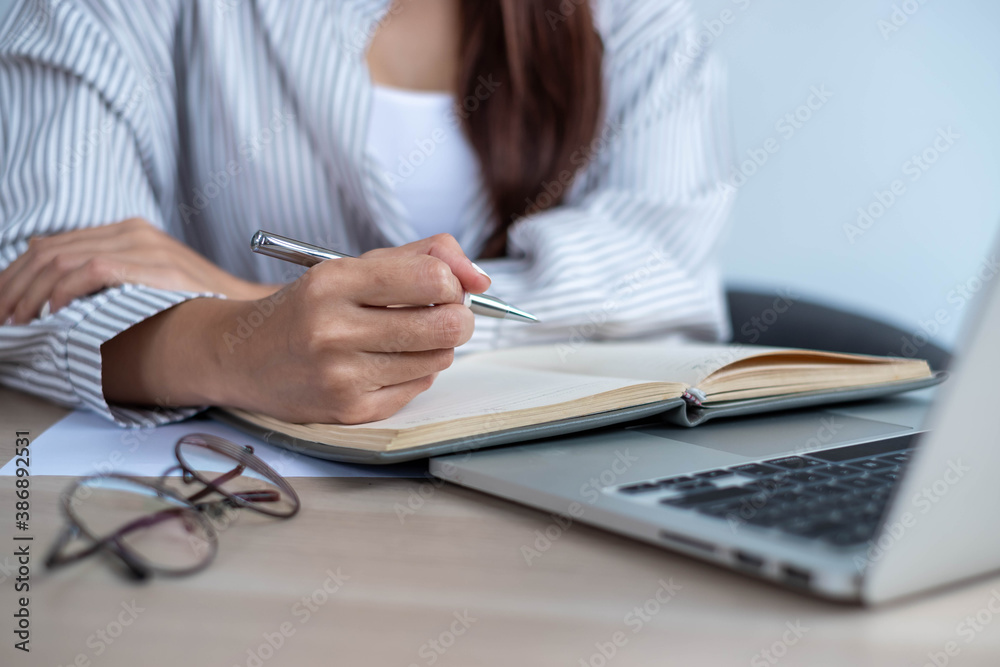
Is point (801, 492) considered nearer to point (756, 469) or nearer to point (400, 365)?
point (756, 469)

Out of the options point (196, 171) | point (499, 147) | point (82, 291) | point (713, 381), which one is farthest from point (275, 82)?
point (713, 381)

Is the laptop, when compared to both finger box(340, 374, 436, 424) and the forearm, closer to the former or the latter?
finger box(340, 374, 436, 424)

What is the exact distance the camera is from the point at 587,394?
1.70 ft

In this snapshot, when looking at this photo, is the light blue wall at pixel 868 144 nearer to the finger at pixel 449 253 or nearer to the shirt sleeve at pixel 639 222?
the shirt sleeve at pixel 639 222

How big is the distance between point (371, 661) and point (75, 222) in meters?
0.68

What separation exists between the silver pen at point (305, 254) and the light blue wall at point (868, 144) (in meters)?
1.31

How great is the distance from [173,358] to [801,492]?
0.48m

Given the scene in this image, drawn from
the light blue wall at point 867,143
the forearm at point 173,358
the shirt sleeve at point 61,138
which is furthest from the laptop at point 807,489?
the light blue wall at point 867,143

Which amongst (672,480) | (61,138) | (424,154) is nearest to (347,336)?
(672,480)

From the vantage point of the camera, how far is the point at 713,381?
58cm

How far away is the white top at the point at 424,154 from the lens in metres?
1.07

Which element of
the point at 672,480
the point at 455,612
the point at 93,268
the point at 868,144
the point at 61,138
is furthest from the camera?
the point at 868,144

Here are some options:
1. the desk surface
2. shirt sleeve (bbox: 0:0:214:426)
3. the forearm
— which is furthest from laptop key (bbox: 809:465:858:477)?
shirt sleeve (bbox: 0:0:214:426)

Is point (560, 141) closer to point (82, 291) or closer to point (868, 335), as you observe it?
point (868, 335)
